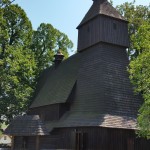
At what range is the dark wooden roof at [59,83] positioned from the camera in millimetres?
29509

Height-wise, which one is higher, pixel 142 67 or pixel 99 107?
pixel 142 67

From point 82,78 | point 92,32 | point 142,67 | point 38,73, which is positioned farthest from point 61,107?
point 38,73

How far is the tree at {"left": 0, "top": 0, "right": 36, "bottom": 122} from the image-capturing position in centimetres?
3684

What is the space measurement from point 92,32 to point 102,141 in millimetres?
11090

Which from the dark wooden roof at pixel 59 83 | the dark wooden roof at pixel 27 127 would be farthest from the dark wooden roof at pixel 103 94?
the dark wooden roof at pixel 27 127

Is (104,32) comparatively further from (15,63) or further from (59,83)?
(15,63)

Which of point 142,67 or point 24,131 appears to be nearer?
point 142,67

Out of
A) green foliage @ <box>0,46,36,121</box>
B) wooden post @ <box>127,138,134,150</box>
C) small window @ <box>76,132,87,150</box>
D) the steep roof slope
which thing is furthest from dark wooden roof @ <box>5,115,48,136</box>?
green foliage @ <box>0,46,36,121</box>

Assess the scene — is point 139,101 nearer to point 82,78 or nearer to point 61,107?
point 82,78

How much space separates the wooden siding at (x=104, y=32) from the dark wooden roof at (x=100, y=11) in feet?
1.27

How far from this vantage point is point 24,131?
87.6 ft

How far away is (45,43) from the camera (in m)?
44.2

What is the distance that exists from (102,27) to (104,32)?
1.70 feet

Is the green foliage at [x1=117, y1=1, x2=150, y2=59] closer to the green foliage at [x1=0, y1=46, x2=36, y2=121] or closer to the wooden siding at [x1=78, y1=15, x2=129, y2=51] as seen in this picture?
the wooden siding at [x1=78, y1=15, x2=129, y2=51]
